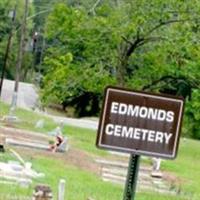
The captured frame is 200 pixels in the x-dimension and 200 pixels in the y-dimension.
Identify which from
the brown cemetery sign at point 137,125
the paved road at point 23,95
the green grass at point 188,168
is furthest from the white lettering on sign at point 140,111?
the paved road at point 23,95

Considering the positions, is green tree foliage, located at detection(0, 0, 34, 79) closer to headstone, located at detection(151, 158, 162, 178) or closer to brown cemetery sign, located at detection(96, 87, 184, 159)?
headstone, located at detection(151, 158, 162, 178)

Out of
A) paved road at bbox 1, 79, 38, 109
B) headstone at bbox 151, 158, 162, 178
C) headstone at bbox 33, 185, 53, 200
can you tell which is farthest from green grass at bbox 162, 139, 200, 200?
paved road at bbox 1, 79, 38, 109

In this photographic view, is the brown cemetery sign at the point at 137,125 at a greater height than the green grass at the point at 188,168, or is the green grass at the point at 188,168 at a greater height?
the brown cemetery sign at the point at 137,125

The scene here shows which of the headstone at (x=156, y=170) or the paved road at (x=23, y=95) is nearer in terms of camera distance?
the headstone at (x=156, y=170)

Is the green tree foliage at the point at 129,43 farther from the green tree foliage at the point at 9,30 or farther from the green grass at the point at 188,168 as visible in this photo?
the green tree foliage at the point at 9,30

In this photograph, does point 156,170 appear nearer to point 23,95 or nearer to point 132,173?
point 132,173

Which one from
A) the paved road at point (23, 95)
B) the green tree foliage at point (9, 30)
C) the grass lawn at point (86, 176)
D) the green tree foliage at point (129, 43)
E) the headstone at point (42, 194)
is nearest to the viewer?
the headstone at point (42, 194)

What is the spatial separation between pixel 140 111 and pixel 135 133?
0.43ft

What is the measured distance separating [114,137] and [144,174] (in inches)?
592

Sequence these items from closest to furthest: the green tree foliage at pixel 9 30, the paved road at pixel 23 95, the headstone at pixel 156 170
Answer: the headstone at pixel 156 170, the paved road at pixel 23 95, the green tree foliage at pixel 9 30

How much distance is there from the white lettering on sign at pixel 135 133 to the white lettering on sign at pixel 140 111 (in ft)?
0.26

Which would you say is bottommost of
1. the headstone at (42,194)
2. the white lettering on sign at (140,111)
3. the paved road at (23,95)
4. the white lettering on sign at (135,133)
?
the paved road at (23,95)

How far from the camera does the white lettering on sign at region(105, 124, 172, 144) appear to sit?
160 inches

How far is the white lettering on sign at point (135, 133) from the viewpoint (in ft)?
13.3
